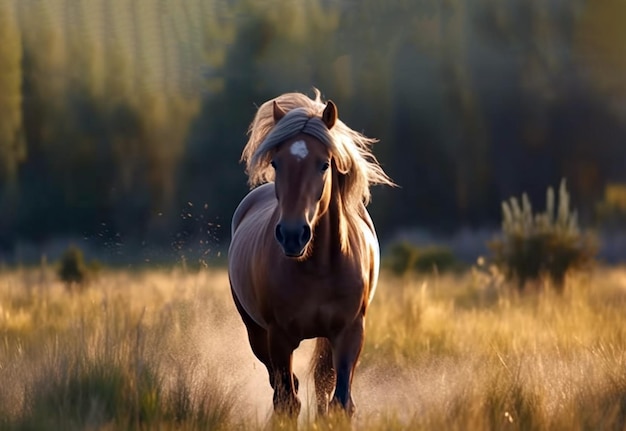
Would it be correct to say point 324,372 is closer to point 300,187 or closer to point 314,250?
point 314,250

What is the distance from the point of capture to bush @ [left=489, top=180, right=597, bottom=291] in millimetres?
12664

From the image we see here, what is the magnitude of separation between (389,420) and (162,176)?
22684 mm

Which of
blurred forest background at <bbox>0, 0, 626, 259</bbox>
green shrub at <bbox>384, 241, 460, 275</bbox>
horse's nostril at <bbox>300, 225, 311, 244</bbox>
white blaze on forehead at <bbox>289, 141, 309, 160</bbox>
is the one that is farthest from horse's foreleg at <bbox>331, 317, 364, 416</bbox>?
blurred forest background at <bbox>0, 0, 626, 259</bbox>

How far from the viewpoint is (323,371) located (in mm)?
6391

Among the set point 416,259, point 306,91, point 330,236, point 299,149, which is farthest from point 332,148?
point 306,91

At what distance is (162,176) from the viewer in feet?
87.1

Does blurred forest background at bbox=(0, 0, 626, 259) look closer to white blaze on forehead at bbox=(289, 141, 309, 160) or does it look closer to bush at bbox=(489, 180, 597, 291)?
bush at bbox=(489, 180, 597, 291)

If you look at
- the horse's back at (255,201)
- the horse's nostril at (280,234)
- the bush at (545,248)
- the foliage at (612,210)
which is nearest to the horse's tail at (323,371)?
the horse's back at (255,201)

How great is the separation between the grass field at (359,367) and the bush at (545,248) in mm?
1156

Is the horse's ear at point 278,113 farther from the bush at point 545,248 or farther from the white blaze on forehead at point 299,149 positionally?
the bush at point 545,248

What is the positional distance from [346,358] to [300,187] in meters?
1.05

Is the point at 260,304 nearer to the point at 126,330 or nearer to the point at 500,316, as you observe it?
the point at 126,330

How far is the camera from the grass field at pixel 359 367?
15.0 ft

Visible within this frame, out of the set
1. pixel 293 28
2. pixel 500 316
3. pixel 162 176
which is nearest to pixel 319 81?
pixel 293 28
